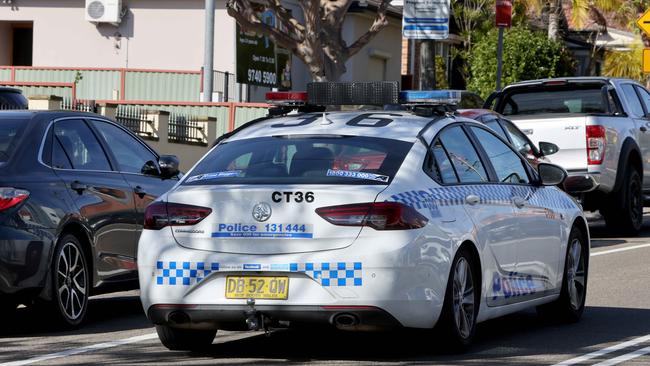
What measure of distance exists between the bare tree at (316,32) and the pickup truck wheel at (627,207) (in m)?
5.62

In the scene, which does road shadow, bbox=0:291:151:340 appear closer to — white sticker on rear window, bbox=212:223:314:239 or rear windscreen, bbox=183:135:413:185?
rear windscreen, bbox=183:135:413:185

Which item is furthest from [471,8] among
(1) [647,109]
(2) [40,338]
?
(2) [40,338]

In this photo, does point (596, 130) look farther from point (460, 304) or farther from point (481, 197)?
point (460, 304)

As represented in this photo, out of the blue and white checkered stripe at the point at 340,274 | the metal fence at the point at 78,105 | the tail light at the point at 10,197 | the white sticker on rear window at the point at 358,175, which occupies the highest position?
the metal fence at the point at 78,105

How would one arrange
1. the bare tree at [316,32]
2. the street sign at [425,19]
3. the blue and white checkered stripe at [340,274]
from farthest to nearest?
the bare tree at [316,32]
the street sign at [425,19]
the blue and white checkered stripe at [340,274]

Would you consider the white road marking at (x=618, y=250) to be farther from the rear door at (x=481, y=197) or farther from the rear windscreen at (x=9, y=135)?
the rear windscreen at (x=9, y=135)

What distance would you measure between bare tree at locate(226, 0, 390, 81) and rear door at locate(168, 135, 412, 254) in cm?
1441

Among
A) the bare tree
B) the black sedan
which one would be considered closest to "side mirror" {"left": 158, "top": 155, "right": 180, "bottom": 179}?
the black sedan

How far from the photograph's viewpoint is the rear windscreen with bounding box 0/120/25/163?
10164 millimetres

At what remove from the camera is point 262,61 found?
3762 centimetres

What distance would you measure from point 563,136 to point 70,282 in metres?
9.45

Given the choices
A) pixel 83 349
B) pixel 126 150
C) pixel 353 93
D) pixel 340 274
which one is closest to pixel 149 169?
pixel 126 150

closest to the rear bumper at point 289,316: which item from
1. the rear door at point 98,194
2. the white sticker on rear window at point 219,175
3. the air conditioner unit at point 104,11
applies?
the white sticker on rear window at point 219,175

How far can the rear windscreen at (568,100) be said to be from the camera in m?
19.0
